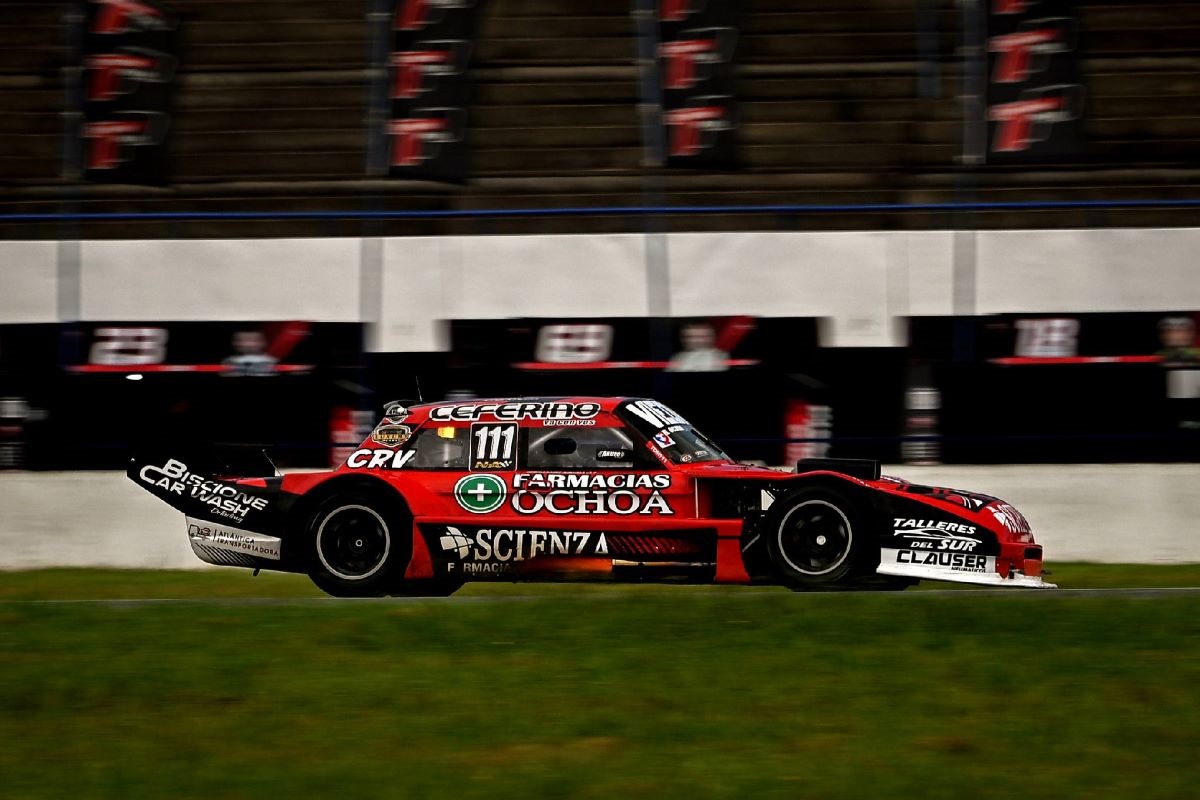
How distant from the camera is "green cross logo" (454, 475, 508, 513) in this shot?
385 inches

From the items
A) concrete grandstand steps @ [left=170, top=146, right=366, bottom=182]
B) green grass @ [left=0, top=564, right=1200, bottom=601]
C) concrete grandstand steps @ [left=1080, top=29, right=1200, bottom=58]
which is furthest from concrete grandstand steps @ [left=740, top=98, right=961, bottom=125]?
green grass @ [left=0, top=564, right=1200, bottom=601]

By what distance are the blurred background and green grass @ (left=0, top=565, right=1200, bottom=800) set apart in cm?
408

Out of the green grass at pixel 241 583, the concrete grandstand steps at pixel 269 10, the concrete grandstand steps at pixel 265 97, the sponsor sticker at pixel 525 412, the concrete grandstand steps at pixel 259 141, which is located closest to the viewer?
the sponsor sticker at pixel 525 412

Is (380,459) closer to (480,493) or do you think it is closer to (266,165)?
(480,493)

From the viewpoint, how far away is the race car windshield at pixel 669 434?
984cm

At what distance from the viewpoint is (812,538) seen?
938cm

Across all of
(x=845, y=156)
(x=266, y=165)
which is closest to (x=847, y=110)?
(x=845, y=156)

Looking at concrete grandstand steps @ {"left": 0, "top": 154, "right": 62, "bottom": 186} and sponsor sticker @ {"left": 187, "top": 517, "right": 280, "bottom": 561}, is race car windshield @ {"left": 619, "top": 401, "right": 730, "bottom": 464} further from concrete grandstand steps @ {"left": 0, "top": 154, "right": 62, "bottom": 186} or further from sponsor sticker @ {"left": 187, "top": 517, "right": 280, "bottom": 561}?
concrete grandstand steps @ {"left": 0, "top": 154, "right": 62, "bottom": 186}

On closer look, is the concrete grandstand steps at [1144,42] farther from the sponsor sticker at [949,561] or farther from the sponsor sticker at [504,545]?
the sponsor sticker at [504,545]

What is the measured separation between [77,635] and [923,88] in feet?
41.0

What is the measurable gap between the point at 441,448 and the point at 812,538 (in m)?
2.43

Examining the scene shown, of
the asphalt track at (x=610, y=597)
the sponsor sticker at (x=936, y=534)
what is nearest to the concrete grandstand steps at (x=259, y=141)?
the asphalt track at (x=610, y=597)

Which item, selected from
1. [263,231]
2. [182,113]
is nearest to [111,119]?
[182,113]

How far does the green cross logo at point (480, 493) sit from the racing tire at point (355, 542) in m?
0.37
